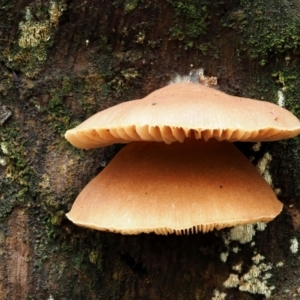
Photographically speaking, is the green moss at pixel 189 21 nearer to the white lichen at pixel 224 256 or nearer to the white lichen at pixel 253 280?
the white lichen at pixel 224 256

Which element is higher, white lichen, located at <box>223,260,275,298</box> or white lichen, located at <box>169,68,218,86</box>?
white lichen, located at <box>169,68,218,86</box>

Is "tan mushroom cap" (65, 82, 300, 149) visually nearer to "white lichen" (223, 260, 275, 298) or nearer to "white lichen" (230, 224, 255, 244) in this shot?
"white lichen" (230, 224, 255, 244)

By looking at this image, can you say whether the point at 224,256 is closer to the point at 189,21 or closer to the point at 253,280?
the point at 253,280

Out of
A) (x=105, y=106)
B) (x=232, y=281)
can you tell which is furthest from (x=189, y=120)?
(x=232, y=281)

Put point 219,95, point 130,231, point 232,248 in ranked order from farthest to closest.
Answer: point 232,248 → point 219,95 → point 130,231

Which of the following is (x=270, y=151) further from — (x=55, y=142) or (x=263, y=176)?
(x=55, y=142)

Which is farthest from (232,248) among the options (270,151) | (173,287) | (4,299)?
(4,299)

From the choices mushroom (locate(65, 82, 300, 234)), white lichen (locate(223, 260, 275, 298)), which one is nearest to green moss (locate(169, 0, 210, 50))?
mushroom (locate(65, 82, 300, 234))
